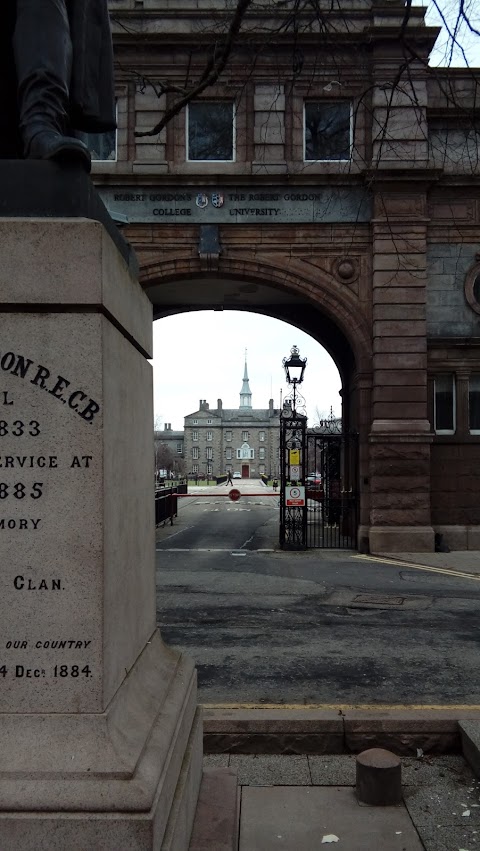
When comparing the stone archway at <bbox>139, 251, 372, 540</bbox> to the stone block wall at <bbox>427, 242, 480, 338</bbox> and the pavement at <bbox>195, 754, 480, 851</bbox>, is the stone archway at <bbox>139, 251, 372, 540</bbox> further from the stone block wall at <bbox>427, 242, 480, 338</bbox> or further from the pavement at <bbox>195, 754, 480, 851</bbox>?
the pavement at <bbox>195, 754, 480, 851</bbox>

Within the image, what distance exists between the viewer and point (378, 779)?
12.3ft

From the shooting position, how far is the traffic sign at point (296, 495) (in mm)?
17422

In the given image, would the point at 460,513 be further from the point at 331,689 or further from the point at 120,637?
the point at 120,637

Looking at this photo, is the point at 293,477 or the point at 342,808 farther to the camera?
the point at 293,477

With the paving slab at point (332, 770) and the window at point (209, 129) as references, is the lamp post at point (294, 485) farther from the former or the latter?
the paving slab at point (332, 770)

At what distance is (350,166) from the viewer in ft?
52.3

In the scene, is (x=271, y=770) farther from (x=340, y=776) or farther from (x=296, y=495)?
(x=296, y=495)

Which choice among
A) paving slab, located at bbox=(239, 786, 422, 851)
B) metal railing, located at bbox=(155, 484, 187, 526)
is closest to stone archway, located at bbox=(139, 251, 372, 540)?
metal railing, located at bbox=(155, 484, 187, 526)

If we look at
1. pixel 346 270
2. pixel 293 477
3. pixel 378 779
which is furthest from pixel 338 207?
pixel 378 779

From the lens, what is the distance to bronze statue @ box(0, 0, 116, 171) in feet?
9.87

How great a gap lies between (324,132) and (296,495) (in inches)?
348

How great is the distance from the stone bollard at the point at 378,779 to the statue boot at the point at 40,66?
135 inches

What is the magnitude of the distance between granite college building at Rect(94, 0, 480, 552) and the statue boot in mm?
13764

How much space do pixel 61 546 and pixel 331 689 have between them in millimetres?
3706
